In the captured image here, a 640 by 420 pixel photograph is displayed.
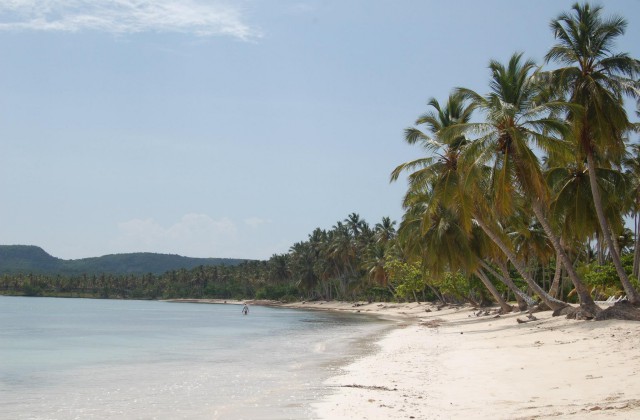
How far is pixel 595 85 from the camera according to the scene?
22.2m

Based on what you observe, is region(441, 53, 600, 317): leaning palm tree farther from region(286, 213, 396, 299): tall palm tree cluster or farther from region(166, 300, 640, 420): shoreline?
region(286, 213, 396, 299): tall palm tree cluster

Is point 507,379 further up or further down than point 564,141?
further down

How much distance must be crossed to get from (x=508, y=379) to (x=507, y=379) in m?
0.03

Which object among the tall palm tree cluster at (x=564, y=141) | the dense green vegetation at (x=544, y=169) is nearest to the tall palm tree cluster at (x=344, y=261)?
the dense green vegetation at (x=544, y=169)

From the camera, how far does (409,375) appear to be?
1488cm

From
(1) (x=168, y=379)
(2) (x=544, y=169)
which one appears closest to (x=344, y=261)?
(2) (x=544, y=169)

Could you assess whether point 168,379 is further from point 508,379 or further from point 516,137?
point 516,137

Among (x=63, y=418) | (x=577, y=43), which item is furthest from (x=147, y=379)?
(x=577, y=43)

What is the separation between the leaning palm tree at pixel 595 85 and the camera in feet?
72.1

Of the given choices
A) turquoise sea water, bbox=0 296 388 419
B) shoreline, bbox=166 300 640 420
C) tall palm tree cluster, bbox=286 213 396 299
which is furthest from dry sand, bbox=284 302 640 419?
tall palm tree cluster, bbox=286 213 396 299

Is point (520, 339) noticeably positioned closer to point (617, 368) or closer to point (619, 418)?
point (617, 368)

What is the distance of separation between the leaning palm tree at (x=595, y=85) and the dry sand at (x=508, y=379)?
5967 millimetres

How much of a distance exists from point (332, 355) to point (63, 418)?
490 inches

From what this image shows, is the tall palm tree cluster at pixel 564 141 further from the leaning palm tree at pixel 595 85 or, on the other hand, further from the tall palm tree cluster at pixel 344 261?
the tall palm tree cluster at pixel 344 261
